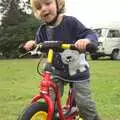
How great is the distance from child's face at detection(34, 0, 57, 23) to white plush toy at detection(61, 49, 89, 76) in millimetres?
384

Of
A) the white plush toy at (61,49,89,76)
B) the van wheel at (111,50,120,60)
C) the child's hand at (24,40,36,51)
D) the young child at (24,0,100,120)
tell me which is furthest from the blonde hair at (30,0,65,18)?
the van wheel at (111,50,120,60)

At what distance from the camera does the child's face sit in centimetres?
516

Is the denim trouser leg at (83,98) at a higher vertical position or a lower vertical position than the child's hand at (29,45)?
lower

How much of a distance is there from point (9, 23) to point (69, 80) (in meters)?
30.4

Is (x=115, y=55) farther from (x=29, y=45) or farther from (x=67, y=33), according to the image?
(x=29, y=45)

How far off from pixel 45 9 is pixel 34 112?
3.33 feet

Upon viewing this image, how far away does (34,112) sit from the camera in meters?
4.91

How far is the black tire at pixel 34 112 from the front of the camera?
4.85 meters

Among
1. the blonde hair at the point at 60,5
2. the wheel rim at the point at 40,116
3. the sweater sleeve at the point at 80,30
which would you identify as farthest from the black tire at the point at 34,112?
the blonde hair at the point at 60,5

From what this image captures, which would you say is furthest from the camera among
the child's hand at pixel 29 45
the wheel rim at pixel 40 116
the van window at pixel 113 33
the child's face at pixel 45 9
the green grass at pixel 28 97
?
the van window at pixel 113 33

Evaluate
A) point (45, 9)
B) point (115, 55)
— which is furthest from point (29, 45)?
point (115, 55)

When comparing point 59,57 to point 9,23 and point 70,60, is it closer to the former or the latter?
point 70,60

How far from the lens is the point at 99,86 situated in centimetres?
1239

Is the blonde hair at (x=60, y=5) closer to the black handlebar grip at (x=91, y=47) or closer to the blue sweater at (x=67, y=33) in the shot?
the blue sweater at (x=67, y=33)
